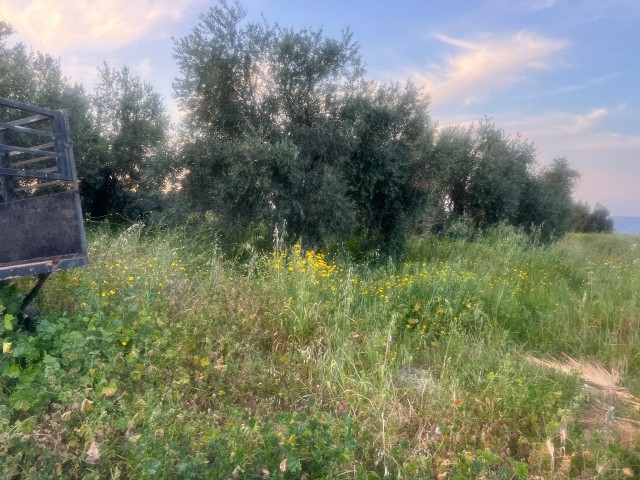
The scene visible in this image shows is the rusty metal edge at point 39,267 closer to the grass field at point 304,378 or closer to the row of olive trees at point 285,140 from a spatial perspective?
the grass field at point 304,378

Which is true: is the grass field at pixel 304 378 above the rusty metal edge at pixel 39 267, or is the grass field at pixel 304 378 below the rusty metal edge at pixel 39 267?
below

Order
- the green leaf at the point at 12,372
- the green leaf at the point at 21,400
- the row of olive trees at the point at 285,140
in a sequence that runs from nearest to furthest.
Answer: the green leaf at the point at 21,400 → the green leaf at the point at 12,372 → the row of olive trees at the point at 285,140

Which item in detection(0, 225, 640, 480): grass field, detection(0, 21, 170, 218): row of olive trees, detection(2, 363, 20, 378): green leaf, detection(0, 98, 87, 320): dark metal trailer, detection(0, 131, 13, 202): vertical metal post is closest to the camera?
detection(0, 225, 640, 480): grass field

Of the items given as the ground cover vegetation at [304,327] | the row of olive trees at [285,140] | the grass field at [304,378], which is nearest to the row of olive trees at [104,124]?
the row of olive trees at [285,140]

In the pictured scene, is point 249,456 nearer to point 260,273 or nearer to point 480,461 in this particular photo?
point 480,461

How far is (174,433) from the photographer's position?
9.87 ft

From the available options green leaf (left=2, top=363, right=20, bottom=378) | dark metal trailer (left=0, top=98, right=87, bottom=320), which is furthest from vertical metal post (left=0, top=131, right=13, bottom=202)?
green leaf (left=2, top=363, right=20, bottom=378)

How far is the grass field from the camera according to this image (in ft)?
9.16

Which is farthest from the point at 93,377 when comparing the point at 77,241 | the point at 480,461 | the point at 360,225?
the point at 360,225

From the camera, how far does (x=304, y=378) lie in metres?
4.09

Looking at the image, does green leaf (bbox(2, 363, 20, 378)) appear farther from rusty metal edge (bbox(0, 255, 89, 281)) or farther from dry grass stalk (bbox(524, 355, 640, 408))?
dry grass stalk (bbox(524, 355, 640, 408))

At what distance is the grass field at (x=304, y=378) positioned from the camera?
279cm

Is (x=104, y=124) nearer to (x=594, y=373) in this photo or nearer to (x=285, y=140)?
(x=285, y=140)

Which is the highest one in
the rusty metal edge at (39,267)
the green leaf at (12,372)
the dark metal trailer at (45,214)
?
the dark metal trailer at (45,214)
